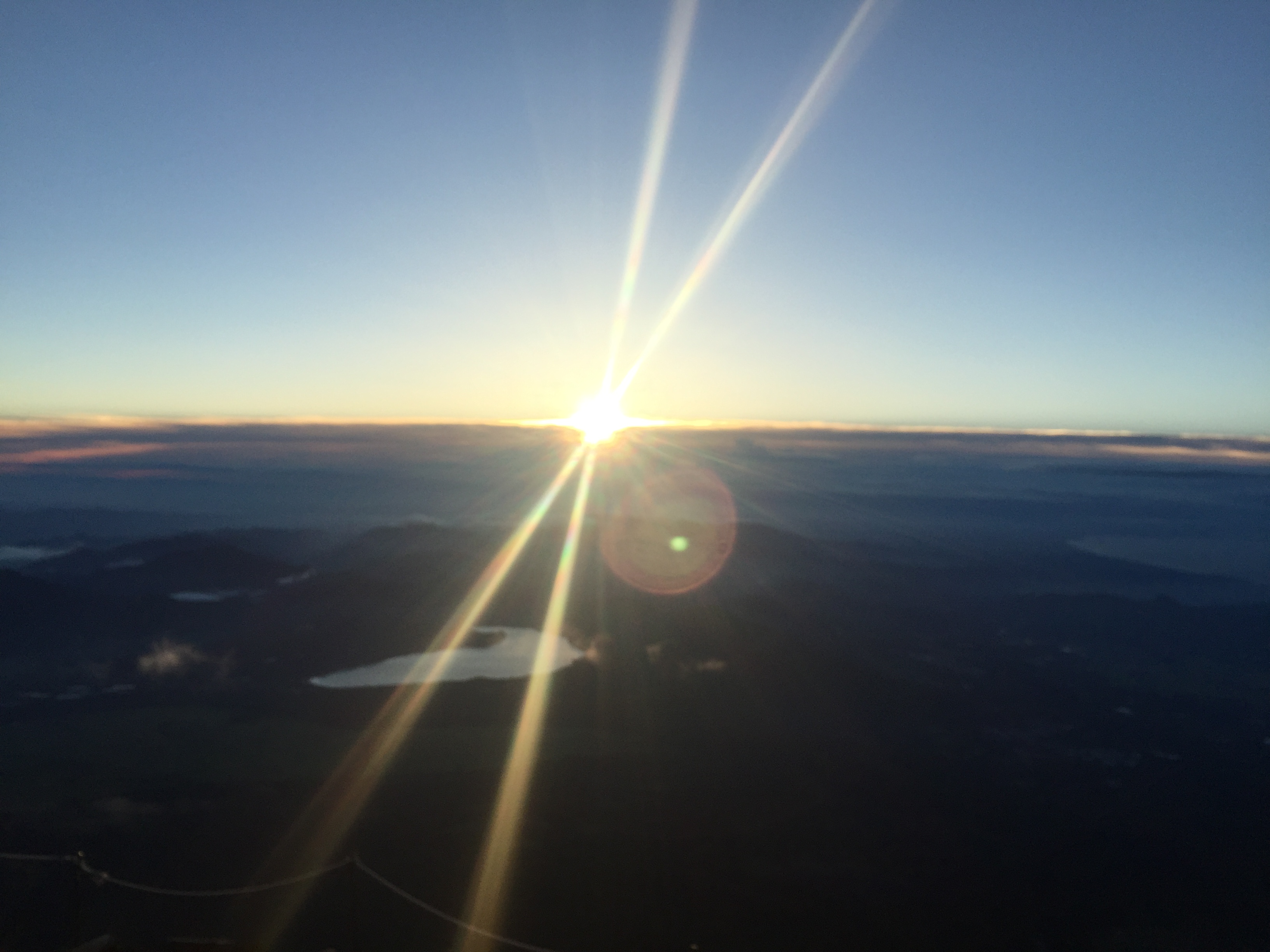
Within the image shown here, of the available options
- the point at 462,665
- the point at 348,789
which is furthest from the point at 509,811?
the point at 462,665

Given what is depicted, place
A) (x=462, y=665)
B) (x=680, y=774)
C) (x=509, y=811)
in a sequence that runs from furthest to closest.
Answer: (x=462, y=665), (x=680, y=774), (x=509, y=811)

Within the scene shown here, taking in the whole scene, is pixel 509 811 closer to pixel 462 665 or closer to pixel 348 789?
pixel 348 789

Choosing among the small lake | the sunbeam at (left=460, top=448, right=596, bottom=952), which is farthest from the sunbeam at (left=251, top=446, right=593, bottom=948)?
the sunbeam at (left=460, top=448, right=596, bottom=952)

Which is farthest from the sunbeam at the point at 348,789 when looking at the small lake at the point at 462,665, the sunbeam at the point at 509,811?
the sunbeam at the point at 509,811

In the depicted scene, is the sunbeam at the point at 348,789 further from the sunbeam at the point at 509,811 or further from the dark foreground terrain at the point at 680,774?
the sunbeam at the point at 509,811

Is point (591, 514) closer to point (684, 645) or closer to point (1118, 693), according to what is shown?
point (684, 645)
